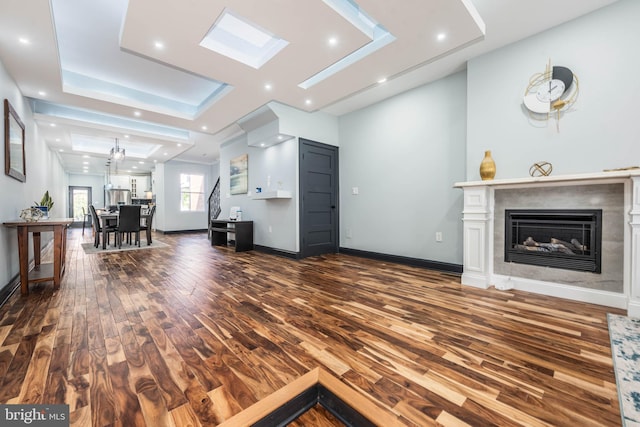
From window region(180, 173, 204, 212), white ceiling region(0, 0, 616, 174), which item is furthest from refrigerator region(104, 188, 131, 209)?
white ceiling region(0, 0, 616, 174)

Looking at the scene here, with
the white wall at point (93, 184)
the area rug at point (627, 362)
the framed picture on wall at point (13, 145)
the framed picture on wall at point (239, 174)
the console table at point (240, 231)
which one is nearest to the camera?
the area rug at point (627, 362)

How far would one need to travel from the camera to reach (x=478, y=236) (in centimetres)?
300

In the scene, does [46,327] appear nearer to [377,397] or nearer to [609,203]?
[377,397]

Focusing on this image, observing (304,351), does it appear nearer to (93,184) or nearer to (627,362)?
(627,362)

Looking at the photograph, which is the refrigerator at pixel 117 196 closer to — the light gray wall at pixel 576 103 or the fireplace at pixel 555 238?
the light gray wall at pixel 576 103

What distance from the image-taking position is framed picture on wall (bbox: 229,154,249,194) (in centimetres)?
600

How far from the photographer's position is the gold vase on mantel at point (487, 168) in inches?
115

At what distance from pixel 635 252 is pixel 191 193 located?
10.5 m

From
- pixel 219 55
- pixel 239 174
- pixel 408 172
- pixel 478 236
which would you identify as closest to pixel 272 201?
pixel 239 174

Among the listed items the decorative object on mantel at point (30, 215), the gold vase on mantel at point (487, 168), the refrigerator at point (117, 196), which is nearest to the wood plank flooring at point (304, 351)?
the decorative object on mantel at point (30, 215)

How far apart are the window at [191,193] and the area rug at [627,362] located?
10322 millimetres

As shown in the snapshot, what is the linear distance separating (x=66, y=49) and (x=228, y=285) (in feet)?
11.5

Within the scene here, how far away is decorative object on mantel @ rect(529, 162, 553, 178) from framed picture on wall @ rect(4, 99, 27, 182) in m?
5.61

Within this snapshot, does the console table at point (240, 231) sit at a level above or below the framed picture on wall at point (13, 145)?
below
